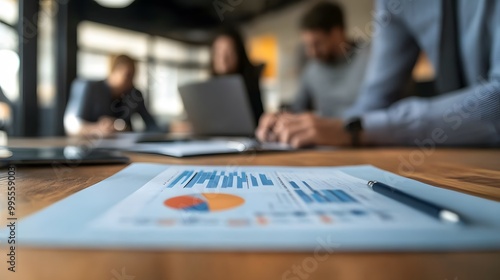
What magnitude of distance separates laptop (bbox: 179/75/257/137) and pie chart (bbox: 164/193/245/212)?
645mm

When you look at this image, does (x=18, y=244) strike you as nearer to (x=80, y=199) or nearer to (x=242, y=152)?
(x=80, y=199)

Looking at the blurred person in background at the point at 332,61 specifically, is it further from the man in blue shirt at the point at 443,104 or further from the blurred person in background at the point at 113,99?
the blurred person in background at the point at 113,99

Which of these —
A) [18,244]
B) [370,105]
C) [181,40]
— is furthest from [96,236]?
[181,40]

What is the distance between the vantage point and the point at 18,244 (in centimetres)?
12

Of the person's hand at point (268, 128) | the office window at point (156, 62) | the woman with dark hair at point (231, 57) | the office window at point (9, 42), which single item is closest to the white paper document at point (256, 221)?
the person's hand at point (268, 128)

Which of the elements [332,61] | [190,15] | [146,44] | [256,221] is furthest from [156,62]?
[256,221]

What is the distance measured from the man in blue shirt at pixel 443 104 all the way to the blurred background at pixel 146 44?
1.59 meters

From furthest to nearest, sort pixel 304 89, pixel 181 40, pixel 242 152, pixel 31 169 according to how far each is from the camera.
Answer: pixel 181 40, pixel 304 89, pixel 242 152, pixel 31 169

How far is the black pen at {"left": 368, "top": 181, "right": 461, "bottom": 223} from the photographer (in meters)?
0.15

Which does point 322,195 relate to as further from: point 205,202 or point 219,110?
point 219,110

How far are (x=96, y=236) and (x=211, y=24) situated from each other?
14.4 feet

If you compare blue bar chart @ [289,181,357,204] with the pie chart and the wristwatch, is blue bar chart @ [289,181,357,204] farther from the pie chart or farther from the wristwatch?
the wristwatch

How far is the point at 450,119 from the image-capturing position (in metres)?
0.66

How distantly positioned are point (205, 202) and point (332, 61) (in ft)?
7.02
